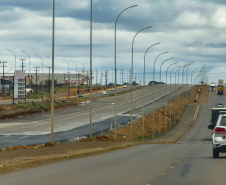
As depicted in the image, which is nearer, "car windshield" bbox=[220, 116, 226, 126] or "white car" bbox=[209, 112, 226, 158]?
"white car" bbox=[209, 112, 226, 158]

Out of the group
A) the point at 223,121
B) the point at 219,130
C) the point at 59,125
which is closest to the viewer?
the point at 219,130

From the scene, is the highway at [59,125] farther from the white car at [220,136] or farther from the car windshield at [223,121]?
the car windshield at [223,121]

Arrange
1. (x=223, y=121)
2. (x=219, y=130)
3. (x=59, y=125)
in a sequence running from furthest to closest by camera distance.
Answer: (x=59, y=125) < (x=223, y=121) < (x=219, y=130)

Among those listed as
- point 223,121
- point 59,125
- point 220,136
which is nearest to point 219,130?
point 220,136

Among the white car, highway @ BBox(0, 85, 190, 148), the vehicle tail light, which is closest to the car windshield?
the white car

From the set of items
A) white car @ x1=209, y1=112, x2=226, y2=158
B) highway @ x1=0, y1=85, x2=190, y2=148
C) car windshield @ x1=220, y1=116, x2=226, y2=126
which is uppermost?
car windshield @ x1=220, y1=116, x2=226, y2=126

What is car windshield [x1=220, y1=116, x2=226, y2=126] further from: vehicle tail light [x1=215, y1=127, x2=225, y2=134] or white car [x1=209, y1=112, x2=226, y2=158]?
vehicle tail light [x1=215, y1=127, x2=225, y2=134]

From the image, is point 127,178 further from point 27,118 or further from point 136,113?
point 136,113

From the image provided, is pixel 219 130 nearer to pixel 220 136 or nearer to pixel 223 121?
pixel 220 136

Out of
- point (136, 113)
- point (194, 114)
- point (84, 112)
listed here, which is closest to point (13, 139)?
point (84, 112)

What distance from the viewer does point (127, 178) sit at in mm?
13961

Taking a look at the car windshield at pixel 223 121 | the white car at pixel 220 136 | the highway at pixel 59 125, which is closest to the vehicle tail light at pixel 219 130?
the white car at pixel 220 136

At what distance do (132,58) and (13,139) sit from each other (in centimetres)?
A: 1736

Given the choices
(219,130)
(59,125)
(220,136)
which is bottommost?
(59,125)
